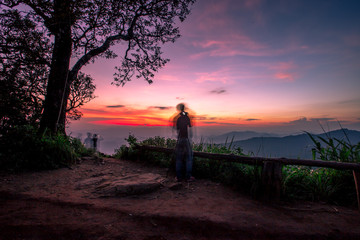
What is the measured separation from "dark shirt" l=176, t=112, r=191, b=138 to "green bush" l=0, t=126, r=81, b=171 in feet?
14.4

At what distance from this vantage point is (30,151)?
239 inches

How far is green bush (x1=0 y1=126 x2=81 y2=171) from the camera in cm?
571

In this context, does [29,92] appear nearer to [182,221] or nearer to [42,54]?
[42,54]

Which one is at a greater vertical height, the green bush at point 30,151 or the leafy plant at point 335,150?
the leafy plant at point 335,150

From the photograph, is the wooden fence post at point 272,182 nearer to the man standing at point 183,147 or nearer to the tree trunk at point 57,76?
the man standing at point 183,147

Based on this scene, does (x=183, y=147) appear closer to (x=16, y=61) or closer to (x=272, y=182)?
(x=272, y=182)

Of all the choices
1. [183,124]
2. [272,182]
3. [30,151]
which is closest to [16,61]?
[30,151]

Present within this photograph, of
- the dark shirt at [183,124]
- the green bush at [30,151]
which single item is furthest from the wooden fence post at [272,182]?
the green bush at [30,151]

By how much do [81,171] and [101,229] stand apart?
4.31m

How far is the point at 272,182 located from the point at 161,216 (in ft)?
8.68

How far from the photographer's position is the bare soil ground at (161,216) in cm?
262

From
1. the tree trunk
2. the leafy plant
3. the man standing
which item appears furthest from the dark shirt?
the tree trunk

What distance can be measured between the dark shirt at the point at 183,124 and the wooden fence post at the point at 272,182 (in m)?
2.34

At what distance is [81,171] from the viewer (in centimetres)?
630
